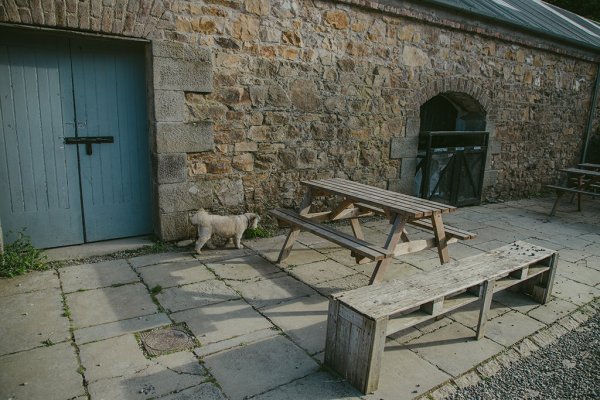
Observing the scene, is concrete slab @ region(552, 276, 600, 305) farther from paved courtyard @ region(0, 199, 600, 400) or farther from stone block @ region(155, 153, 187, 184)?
stone block @ region(155, 153, 187, 184)

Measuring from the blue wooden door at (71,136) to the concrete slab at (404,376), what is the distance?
335 centimetres

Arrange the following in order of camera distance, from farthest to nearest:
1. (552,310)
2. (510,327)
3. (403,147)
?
(403,147) → (552,310) → (510,327)

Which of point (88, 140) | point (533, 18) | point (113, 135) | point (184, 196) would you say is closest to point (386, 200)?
point (184, 196)

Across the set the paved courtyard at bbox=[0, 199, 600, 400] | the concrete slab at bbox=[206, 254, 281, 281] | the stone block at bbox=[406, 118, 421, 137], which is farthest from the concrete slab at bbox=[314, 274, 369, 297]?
the stone block at bbox=[406, 118, 421, 137]

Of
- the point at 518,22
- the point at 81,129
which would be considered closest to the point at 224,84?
the point at 81,129

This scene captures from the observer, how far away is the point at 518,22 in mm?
7168

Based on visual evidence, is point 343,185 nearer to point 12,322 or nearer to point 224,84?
point 224,84

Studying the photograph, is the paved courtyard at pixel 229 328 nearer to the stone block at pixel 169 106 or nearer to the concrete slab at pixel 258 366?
the concrete slab at pixel 258 366

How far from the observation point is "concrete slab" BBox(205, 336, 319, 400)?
2418mm

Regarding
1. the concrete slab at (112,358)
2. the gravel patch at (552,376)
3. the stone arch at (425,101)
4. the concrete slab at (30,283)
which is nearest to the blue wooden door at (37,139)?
the concrete slab at (30,283)

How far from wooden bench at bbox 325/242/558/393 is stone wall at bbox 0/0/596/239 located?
269 cm

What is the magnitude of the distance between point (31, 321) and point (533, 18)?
32.3 ft

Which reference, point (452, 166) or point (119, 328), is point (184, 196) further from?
point (452, 166)

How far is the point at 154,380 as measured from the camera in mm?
2436
